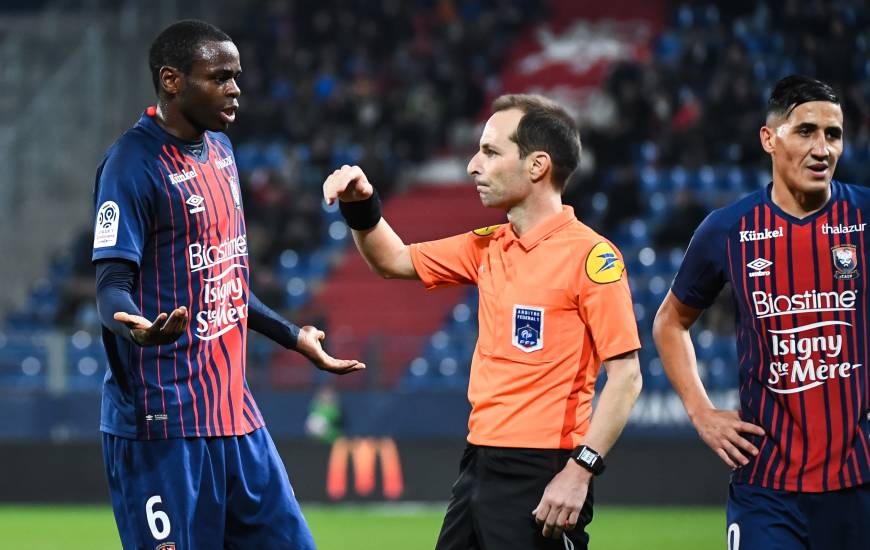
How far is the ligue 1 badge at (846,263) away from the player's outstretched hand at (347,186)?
1524 mm

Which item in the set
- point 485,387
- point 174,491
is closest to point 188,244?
point 174,491

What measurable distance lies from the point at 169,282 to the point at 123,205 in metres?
0.29

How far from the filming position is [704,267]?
4406 millimetres

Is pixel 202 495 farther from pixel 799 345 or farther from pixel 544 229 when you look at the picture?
pixel 799 345

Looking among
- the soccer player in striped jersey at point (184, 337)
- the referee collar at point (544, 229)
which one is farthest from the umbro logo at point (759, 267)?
the soccer player in striped jersey at point (184, 337)

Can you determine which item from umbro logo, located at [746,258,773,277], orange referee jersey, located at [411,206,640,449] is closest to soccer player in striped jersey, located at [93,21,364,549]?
orange referee jersey, located at [411,206,640,449]

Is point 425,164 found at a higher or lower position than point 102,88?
lower

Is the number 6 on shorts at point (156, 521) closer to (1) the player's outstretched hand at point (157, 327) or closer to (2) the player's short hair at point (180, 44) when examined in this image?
(1) the player's outstretched hand at point (157, 327)

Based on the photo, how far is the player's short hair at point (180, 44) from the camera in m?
4.26

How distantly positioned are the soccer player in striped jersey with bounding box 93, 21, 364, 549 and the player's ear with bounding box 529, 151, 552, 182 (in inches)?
38.9

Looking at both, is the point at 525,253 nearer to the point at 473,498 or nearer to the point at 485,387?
the point at 485,387

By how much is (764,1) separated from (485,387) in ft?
43.0

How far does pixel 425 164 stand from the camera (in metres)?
19.6

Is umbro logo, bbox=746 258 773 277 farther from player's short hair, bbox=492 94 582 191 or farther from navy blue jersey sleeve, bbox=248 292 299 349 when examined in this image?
navy blue jersey sleeve, bbox=248 292 299 349
